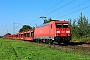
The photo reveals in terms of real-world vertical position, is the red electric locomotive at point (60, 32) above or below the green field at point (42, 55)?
above

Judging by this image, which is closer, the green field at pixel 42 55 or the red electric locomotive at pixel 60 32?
the green field at pixel 42 55

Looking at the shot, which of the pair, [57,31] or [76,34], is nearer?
[57,31]

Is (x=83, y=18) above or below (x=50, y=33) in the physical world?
above

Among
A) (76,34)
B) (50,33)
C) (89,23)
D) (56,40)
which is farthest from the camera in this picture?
(89,23)

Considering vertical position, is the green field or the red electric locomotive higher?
the red electric locomotive

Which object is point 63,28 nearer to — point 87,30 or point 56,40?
point 56,40

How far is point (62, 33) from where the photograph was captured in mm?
38344

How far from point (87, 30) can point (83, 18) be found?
46.4 feet

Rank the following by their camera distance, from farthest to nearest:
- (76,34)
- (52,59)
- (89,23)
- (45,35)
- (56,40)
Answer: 1. (89,23)
2. (76,34)
3. (45,35)
4. (56,40)
5. (52,59)

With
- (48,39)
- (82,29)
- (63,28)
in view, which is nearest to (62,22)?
(63,28)

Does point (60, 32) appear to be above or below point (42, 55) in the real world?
above

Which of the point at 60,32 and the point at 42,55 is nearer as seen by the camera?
the point at 42,55

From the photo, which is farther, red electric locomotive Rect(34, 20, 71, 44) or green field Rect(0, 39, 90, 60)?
red electric locomotive Rect(34, 20, 71, 44)

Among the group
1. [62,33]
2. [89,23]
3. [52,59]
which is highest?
[89,23]
